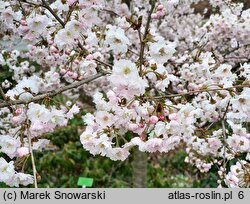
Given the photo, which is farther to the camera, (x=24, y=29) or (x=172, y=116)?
(x=24, y=29)

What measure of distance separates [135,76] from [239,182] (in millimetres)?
1186

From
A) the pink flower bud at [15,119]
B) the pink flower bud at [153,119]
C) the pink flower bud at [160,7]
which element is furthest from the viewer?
the pink flower bud at [160,7]

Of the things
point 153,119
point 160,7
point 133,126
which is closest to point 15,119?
point 133,126

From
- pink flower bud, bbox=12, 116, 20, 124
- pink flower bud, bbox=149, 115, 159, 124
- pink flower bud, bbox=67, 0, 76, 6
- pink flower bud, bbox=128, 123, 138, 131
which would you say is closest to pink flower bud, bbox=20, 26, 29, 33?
pink flower bud, bbox=67, 0, 76, 6

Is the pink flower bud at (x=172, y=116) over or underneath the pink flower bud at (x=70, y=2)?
underneath

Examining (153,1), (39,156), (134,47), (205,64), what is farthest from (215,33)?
(39,156)

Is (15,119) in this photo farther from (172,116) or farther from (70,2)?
(172,116)

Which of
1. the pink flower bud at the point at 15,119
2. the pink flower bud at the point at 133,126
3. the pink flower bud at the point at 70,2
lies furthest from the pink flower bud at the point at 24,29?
the pink flower bud at the point at 133,126

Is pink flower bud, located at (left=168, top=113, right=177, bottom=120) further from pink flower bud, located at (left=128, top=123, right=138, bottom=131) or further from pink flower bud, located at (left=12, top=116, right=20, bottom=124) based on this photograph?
pink flower bud, located at (left=12, top=116, right=20, bottom=124)

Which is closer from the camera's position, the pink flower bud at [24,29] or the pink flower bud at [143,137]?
the pink flower bud at [143,137]

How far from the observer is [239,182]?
263 cm

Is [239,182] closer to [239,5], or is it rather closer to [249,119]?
[249,119]

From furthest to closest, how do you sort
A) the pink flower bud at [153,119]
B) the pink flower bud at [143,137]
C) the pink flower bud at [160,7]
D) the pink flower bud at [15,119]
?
the pink flower bud at [160,7], the pink flower bud at [15,119], the pink flower bud at [143,137], the pink flower bud at [153,119]

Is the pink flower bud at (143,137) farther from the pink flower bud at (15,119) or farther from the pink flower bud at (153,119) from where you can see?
the pink flower bud at (15,119)
